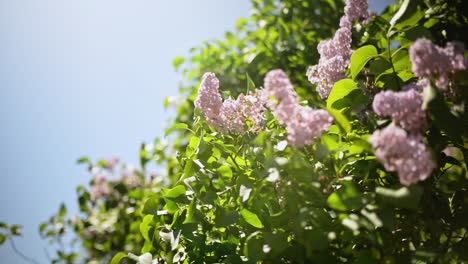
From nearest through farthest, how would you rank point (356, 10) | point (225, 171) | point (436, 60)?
point (436, 60)
point (225, 171)
point (356, 10)

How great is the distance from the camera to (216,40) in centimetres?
342

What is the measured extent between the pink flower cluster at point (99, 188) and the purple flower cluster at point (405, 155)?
14.0 feet

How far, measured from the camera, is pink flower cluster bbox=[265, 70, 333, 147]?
39.7 inches

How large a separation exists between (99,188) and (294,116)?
4.10 meters

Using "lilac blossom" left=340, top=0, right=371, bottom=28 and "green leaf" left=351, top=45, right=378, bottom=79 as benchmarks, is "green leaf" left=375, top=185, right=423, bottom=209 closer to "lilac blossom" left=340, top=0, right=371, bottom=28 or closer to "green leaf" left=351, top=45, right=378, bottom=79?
"green leaf" left=351, top=45, right=378, bottom=79

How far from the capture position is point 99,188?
4520mm

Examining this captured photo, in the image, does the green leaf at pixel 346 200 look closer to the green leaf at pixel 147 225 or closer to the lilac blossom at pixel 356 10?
the green leaf at pixel 147 225

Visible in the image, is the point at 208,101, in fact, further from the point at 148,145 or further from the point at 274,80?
the point at 148,145

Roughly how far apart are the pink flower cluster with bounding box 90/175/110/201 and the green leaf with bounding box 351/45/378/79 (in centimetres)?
400

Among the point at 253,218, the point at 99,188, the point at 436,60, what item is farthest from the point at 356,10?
the point at 99,188

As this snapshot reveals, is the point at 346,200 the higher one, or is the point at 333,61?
the point at 333,61

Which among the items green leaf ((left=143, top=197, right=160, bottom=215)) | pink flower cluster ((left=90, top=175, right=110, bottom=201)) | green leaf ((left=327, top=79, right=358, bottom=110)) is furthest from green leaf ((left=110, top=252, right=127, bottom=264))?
pink flower cluster ((left=90, top=175, right=110, bottom=201))

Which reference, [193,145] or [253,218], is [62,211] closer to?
[193,145]

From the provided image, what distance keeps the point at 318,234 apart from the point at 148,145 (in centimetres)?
239
